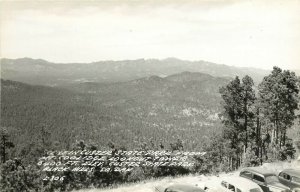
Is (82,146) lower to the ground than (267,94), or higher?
lower

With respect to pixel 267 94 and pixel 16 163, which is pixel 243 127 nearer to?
pixel 267 94

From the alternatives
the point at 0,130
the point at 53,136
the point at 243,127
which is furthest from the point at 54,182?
the point at 53,136

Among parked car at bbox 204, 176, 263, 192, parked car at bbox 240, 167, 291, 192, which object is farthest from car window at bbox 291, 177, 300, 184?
parked car at bbox 204, 176, 263, 192

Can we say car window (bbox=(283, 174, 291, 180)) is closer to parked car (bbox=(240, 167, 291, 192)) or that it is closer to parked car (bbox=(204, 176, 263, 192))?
parked car (bbox=(240, 167, 291, 192))

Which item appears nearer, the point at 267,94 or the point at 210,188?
the point at 210,188

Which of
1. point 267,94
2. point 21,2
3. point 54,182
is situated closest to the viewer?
point 21,2

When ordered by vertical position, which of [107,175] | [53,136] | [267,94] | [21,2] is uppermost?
[21,2]
